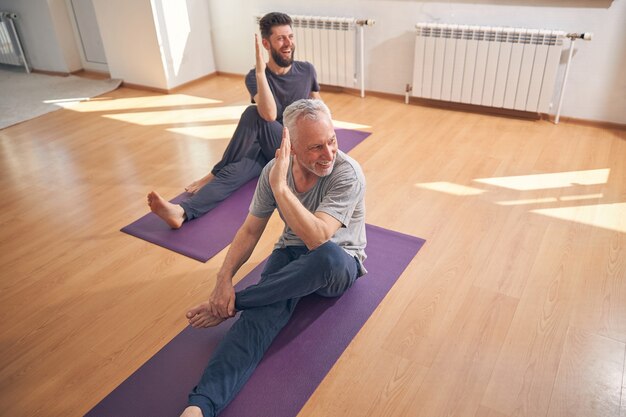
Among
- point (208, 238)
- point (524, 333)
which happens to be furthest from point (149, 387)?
point (524, 333)

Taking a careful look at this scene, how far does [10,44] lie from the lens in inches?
211

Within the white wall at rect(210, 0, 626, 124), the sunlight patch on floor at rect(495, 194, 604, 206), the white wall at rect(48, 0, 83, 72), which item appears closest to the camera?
the sunlight patch on floor at rect(495, 194, 604, 206)

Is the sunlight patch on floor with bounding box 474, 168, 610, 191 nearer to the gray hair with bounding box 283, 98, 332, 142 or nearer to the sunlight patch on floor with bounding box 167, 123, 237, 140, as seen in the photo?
the gray hair with bounding box 283, 98, 332, 142

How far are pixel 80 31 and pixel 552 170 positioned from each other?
4786 mm

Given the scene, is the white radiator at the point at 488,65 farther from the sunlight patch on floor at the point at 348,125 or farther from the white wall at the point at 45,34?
the white wall at the point at 45,34

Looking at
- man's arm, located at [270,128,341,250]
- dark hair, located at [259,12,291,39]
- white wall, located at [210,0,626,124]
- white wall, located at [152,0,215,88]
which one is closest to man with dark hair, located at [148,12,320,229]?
dark hair, located at [259,12,291,39]

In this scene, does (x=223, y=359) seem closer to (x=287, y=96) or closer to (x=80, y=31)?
(x=287, y=96)

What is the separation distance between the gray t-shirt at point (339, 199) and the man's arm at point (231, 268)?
54mm

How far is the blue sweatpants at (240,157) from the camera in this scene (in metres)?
2.69

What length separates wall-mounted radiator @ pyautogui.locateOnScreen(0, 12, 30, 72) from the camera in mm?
5238

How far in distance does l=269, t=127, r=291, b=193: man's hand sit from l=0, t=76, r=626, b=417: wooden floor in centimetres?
67

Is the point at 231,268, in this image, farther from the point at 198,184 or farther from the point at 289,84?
the point at 289,84

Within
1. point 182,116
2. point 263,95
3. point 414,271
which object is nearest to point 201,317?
point 414,271

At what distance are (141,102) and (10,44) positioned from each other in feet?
6.91
